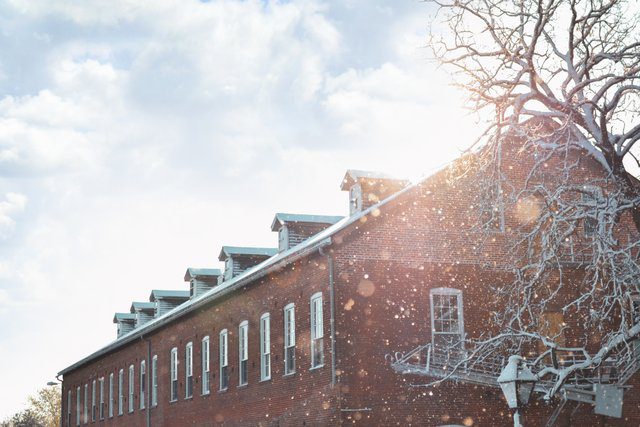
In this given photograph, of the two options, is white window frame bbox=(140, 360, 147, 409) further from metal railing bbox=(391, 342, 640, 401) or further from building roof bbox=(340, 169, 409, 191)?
metal railing bbox=(391, 342, 640, 401)

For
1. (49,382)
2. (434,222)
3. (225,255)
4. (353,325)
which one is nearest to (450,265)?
(434,222)

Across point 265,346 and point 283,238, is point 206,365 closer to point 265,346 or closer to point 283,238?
point 283,238

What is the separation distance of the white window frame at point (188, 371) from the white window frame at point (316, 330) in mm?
11216

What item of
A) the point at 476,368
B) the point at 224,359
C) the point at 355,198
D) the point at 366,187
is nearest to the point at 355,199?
the point at 355,198

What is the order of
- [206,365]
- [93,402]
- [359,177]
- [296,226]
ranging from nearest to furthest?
[359,177]
[296,226]
[206,365]
[93,402]

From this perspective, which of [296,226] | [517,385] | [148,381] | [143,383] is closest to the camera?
[517,385]

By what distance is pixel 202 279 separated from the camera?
135 ft

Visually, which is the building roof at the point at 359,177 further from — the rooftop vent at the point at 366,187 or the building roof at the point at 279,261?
the building roof at the point at 279,261

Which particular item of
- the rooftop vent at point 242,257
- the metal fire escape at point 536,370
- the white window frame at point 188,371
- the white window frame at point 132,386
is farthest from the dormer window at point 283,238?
the white window frame at point 132,386

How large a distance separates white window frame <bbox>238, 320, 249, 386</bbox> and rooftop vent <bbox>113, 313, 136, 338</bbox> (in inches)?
927

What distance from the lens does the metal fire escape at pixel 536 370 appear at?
2167cm

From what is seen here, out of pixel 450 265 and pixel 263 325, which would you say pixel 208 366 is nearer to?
pixel 263 325

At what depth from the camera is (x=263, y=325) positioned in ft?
90.9

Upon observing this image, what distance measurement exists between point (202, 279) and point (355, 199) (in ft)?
53.7
